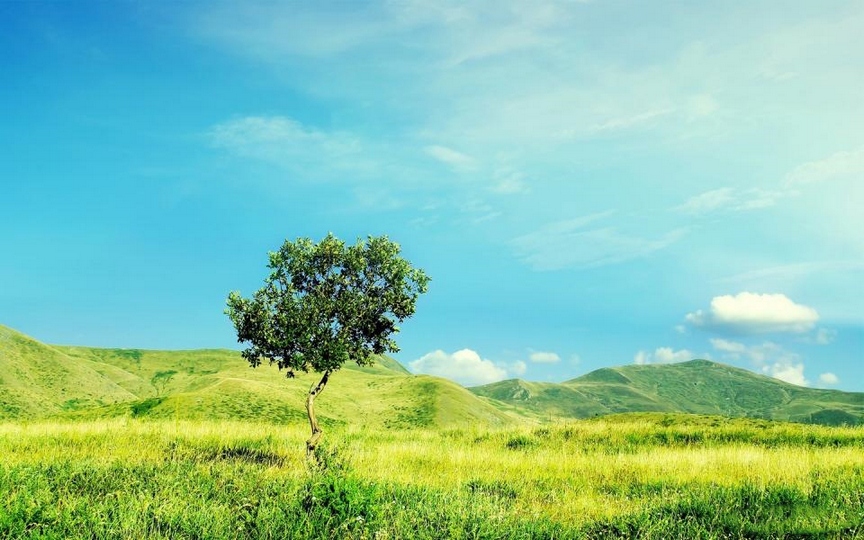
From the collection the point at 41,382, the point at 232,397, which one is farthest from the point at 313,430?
the point at 41,382

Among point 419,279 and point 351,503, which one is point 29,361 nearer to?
point 419,279

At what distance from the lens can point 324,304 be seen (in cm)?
1933

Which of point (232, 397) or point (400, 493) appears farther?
point (232, 397)

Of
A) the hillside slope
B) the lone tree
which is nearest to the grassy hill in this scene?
the hillside slope

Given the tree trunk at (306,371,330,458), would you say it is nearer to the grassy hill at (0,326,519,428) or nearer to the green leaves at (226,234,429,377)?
the green leaves at (226,234,429,377)

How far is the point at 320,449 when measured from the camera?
16.8 meters

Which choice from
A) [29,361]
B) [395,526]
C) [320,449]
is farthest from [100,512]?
[29,361]

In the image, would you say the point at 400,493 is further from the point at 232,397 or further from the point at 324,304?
the point at 232,397

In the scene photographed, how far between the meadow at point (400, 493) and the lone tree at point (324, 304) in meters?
Result: 3.58

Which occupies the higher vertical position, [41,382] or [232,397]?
[41,382]

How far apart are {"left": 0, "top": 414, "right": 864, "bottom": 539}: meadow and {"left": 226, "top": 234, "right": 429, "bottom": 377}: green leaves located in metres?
3.71

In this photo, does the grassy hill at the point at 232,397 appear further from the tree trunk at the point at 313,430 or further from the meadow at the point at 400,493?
the meadow at the point at 400,493

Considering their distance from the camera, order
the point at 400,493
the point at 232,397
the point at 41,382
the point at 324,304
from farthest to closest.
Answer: the point at 41,382 → the point at 232,397 → the point at 324,304 → the point at 400,493

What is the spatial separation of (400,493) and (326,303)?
30.7ft
